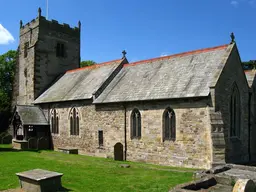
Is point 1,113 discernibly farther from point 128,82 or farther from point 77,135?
point 128,82

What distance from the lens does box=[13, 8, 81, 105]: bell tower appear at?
33.7m

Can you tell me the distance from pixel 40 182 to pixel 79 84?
18.8m

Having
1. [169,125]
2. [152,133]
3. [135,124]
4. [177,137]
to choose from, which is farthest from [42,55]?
[177,137]

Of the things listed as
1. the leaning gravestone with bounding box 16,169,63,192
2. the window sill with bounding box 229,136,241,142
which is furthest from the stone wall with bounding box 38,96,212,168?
the leaning gravestone with bounding box 16,169,63,192

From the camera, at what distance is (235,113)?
20.5 metres

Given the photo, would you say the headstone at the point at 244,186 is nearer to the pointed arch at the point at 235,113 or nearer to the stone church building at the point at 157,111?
the stone church building at the point at 157,111

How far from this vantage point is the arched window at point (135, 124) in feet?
69.9

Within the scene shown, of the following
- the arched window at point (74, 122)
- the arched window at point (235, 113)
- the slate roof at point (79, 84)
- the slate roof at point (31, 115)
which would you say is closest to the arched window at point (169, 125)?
the arched window at point (235, 113)

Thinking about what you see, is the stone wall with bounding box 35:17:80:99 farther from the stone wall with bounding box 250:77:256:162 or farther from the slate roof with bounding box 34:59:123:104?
the stone wall with bounding box 250:77:256:162

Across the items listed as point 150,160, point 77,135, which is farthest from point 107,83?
point 150,160

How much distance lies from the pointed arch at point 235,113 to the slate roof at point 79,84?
11.0m

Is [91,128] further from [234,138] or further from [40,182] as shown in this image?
[40,182]

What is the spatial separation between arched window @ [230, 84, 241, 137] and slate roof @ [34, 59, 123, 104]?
36.1 ft

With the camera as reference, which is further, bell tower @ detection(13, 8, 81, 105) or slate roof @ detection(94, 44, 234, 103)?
bell tower @ detection(13, 8, 81, 105)
